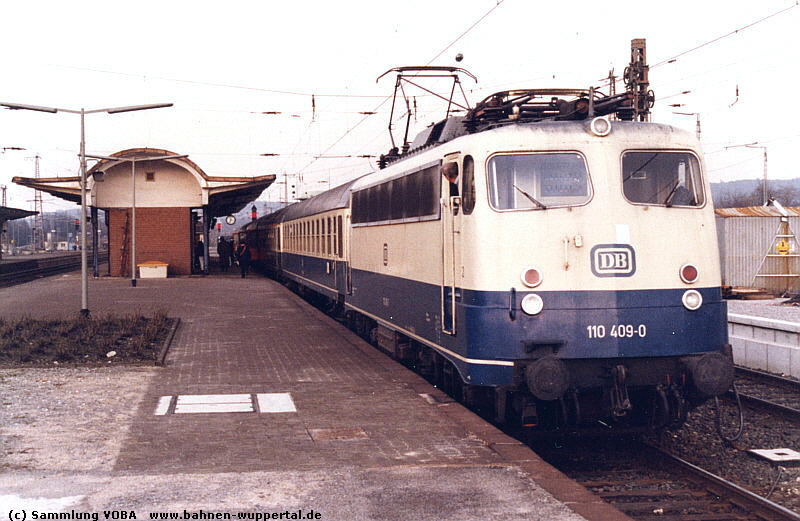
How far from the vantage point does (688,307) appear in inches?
317

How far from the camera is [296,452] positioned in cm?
726

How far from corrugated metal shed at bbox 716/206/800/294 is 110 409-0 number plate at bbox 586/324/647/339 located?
793 inches

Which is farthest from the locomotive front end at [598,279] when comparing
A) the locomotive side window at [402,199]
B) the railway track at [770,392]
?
the railway track at [770,392]

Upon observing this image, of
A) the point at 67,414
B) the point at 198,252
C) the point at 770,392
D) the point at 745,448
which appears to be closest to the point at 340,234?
the point at 770,392

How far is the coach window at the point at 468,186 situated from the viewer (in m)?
8.30

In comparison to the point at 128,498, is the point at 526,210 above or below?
above

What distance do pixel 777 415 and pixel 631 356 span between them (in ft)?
11.7

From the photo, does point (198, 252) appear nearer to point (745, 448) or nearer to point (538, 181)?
point (538, 181)

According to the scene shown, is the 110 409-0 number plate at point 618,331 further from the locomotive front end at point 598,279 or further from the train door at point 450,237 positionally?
the train door at point 450,237

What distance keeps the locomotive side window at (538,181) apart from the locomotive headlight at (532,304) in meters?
0.86

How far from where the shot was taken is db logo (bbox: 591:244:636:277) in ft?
26.3

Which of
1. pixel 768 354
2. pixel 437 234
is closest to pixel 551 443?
pixel 437 234

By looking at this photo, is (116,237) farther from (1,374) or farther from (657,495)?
(657,495)

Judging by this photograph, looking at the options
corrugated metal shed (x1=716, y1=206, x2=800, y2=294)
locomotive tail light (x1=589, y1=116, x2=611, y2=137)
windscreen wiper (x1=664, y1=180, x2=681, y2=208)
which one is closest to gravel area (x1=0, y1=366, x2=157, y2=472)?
locomotive tail light (x1=589, y1=116, x2=611, y2=137)
